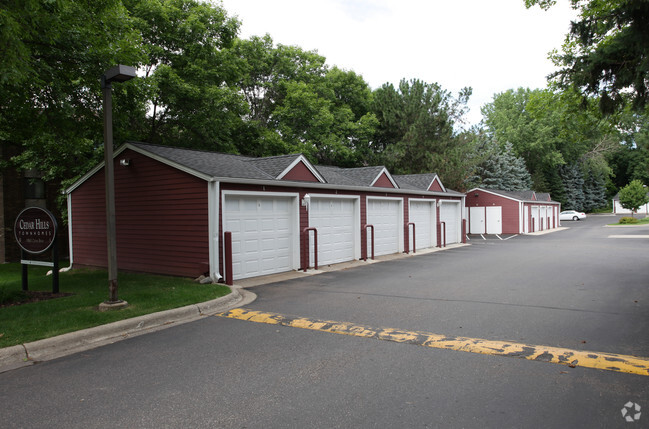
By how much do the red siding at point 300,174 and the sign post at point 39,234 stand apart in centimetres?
598

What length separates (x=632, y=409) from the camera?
3.48 m

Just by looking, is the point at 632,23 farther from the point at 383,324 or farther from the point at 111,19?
the point at 111,19

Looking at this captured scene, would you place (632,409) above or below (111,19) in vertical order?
below

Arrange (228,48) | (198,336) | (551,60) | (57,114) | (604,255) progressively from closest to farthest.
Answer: (198,336) → (57,114) → (604,255) → (551,60) → (228,48)

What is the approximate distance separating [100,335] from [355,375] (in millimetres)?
3716

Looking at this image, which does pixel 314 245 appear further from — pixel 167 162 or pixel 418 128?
pixel 418 128

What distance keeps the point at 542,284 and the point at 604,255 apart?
7902 millimetres

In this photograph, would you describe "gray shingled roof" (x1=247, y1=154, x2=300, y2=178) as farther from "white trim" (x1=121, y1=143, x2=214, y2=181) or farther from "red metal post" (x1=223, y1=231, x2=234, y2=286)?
"red metal post" (x1=223, y1=231, x2=234, y2=286)

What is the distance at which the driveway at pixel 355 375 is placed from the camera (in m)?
3.51

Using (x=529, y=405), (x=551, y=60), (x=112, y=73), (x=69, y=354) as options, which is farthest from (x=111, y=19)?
(x=551, y=60)

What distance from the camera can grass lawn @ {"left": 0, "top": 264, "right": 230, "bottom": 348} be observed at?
585cm

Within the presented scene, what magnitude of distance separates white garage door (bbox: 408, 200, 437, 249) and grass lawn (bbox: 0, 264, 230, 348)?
39.0ft

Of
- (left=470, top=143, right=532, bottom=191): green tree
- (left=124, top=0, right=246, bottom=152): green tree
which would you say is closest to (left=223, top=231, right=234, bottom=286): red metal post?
(left=124, top=0, right=246, bottom=152): green tree

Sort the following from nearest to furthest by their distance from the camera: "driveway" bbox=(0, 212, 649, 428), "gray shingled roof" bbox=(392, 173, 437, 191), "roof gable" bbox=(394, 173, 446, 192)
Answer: "driveway" bbox=(0, 212, 649, 428) < "gray shingled roof" bbox=(392, 173, 437, 191) < "roof gable" bbox=(394, 173, 446, 192)
